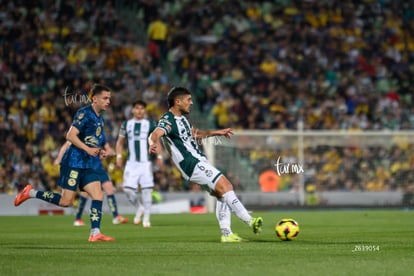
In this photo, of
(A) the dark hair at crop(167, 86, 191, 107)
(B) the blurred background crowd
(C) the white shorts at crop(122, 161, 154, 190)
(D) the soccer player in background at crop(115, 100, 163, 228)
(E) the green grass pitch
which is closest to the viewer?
(E) the green grass pitch

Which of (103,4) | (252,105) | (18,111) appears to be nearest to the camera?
(18,111)

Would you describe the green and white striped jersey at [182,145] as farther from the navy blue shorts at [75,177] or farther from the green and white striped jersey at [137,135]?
the green and white striped jersey at [137,135]

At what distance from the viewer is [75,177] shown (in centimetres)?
1280

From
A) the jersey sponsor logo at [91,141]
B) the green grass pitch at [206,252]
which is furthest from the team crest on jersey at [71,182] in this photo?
the green grass pitch at [206,252]

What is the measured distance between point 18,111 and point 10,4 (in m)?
5.36

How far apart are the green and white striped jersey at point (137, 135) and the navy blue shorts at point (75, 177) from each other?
5.72m

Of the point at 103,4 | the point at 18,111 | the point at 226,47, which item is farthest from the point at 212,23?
the point at 18,111

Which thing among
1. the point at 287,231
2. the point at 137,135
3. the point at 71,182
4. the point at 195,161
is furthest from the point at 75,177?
the point at 137,135

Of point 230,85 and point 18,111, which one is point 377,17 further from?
point 18,111

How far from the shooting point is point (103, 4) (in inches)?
1243

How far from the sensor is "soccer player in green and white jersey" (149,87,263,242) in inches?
474

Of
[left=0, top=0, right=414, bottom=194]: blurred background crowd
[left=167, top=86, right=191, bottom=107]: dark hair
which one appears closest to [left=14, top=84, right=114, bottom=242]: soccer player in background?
[left=167, top=86, right=191, bottom=107]: dark hair

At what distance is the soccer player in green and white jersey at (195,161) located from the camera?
1205 cm

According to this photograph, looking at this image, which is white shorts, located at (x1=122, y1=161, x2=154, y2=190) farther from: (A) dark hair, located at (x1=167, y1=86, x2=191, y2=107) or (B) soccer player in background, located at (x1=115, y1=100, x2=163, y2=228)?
(A) dark hair, located at (x1=167, y1=86, x2=191, y2=107)
